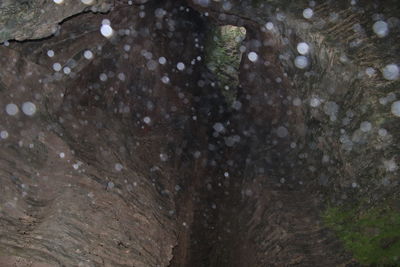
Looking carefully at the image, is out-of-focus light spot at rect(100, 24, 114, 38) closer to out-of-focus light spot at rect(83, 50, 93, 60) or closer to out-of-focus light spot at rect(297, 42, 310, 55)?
out-of-focus light spot at rect(83, 50, 93, 60)

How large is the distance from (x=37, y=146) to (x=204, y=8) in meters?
3.81

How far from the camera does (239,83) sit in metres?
8.09

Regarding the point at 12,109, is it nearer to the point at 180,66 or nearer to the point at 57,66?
the point at 57,66

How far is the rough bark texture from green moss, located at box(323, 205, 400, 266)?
0.62ft

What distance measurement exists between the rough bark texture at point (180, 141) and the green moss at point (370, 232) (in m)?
0.19

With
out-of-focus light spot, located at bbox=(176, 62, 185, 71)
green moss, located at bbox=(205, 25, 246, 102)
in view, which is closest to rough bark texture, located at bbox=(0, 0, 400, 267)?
out-of-focus light spot, located at bbox=(176, 62, 185, 71)

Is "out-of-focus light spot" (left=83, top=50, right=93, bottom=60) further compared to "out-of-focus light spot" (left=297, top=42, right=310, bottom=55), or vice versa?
"out-of-focus light spot" (left=83, top=50, right=93, bottom=60)

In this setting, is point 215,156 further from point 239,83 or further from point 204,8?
point 204,8

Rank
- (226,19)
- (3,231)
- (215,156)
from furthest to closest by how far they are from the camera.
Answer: (215,156) < (226,19) < (3,231)

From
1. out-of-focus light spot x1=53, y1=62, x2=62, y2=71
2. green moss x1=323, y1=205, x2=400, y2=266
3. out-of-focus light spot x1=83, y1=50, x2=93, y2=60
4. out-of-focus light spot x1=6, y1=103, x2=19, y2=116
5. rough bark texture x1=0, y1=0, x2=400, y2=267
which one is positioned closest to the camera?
rough bark texture x1=0, y1=0, x2=400, y2=267

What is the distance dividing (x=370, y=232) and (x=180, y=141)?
3779 mm

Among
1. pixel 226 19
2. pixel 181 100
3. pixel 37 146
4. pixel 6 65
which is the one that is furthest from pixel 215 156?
pixel 6 65

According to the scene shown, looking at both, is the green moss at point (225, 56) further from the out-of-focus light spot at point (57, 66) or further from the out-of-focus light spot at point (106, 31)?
the out-of-focus light spot at point (57, 66)

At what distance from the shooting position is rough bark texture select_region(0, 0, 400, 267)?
4.00 meters
